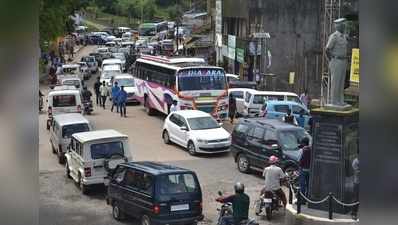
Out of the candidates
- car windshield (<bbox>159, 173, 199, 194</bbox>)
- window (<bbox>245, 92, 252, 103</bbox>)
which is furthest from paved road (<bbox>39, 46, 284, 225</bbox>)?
window (<bbox>245, 92, 252, 103</bbox>)

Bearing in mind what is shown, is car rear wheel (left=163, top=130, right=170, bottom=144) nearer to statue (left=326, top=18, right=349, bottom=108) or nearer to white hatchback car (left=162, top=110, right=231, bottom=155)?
white hatchback car (left=162, top=110, right=231, bottom=155)

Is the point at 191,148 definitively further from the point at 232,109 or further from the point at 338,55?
the point at 338,55

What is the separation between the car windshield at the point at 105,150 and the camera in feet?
54.7

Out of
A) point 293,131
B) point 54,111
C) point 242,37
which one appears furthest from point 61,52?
point 293,131

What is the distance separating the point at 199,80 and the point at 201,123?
189 inches

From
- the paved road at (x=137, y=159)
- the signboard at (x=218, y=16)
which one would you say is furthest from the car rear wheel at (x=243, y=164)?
the signboard at (x=218, y=16)

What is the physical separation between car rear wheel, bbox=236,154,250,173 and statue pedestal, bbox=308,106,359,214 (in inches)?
228

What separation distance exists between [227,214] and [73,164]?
267 inches

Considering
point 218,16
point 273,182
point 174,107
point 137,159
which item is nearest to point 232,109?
point 174,107

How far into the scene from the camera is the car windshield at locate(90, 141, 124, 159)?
16.7 metres

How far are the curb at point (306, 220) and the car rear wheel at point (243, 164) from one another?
5.31 meters

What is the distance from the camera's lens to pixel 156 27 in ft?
333

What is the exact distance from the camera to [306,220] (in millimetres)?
13227
